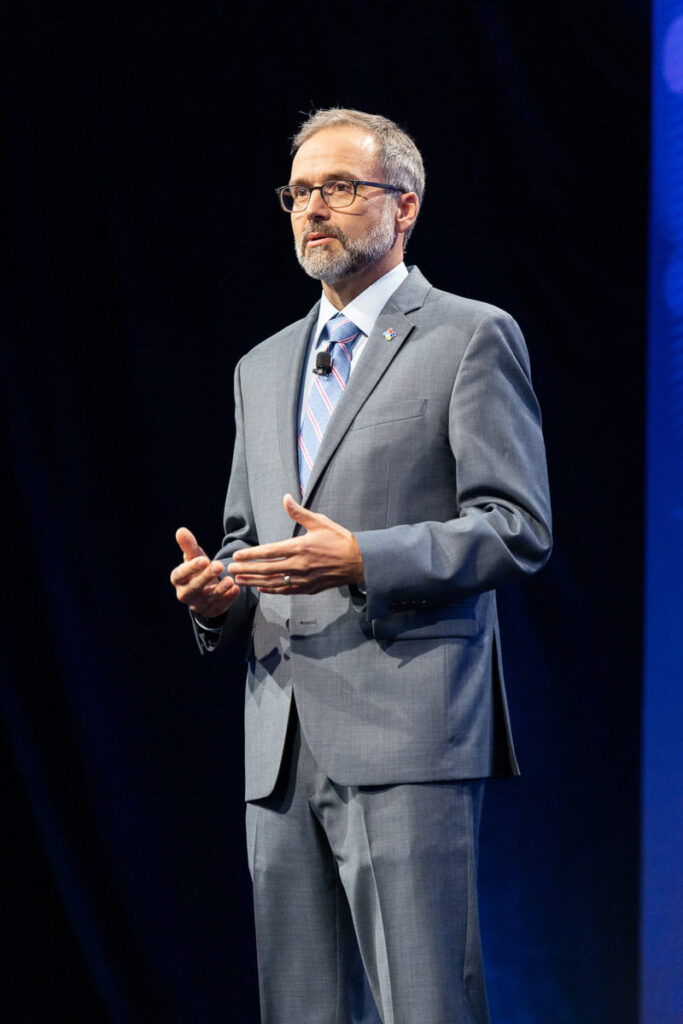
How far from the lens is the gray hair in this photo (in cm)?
212

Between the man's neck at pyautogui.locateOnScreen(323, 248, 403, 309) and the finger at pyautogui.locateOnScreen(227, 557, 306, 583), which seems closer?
the finger at pyautogui.locateOnScreen(227, 557, 306, 583)

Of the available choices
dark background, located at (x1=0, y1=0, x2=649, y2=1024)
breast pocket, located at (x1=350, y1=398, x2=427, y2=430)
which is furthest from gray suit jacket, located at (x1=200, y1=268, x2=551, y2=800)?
dark background, located at (x1=0, y1=0, x2=649, y2=1024)

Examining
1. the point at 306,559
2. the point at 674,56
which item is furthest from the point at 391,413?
the point at 674,56

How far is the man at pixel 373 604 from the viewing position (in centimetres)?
175

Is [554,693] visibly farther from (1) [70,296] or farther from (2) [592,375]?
(1) [70,296]

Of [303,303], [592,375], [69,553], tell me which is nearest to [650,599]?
[592,375]

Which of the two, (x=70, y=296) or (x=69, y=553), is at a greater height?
(x=70, y=296)

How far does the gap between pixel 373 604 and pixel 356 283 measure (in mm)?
634

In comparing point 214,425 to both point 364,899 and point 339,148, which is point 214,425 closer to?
point 339,148

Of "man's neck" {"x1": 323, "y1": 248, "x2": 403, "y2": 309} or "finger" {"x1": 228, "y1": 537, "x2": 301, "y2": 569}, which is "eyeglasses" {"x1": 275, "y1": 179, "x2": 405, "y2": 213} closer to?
"man's neck" {"x1": 323, "y1": 248, "x2": 403, "y2": 309}

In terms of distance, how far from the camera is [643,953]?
2.87 metres

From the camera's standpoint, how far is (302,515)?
1723mm

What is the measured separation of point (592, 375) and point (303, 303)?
766 mm

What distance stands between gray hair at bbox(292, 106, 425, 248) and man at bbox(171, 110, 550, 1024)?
0.01 m
